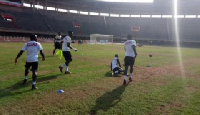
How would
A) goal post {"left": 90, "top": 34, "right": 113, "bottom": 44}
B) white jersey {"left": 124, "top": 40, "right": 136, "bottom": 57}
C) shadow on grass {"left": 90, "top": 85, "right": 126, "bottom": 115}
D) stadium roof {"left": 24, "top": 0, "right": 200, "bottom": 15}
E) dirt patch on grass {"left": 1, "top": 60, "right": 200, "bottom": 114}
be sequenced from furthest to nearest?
stadium roof {"left": 24, "top": 0, "right": 200, "bottom": 15} < goal post {"left": 90, "top": 34, "right": 113, "bottom": 44} < white jersey {"left": 124, "top": 40, "right": 136, "bottom": 57} < shadow on grass {"left": 90, "top": 85, "right": 126, "bottom": 115} < dirt patch on grass {"left": 1, "top": 60, "right": 200, "bottom": 114}

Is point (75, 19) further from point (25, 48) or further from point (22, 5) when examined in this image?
point (25, 48)

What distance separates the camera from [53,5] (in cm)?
6794

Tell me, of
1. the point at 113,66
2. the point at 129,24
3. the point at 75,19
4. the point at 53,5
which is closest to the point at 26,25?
the point at 53,5

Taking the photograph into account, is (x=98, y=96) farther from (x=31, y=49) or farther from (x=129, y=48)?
(x=31, y=49)

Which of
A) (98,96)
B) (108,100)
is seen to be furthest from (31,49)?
(108,100)

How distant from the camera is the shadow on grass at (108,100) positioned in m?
6.35

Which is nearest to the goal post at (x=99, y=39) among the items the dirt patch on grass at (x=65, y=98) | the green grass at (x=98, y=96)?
the green grass at (x=98, y=96)

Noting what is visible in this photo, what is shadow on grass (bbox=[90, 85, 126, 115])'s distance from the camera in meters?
6.35

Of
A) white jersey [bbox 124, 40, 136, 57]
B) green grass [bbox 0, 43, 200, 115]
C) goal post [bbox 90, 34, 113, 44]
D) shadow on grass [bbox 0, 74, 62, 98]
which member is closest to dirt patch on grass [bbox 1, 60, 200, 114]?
green grass [bbox 0, 43, 200, 115]

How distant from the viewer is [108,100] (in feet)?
23.5

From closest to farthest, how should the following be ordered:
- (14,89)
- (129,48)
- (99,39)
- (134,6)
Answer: (14,89)
(129,48)
(99,39)
(134,6)

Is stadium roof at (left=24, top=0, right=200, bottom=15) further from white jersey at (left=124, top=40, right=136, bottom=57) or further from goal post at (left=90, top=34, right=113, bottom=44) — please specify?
white jersey at (left=124, top=40, right=136, bottom=57)

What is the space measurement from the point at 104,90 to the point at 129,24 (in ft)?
232

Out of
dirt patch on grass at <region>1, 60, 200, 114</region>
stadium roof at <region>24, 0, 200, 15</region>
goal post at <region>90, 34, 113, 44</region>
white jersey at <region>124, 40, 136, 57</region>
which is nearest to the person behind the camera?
dirt patch on grass at <region>1, 60, 200, 114</region>
